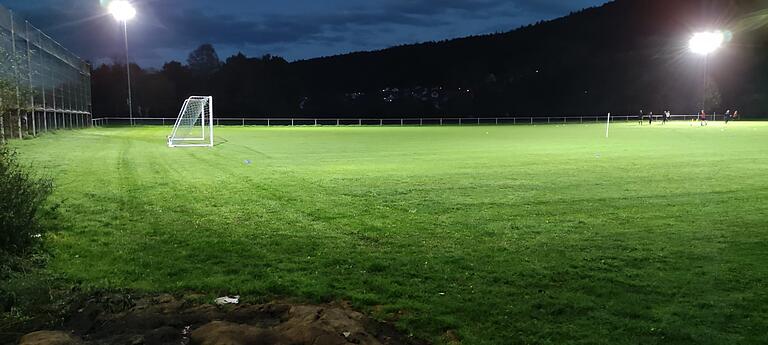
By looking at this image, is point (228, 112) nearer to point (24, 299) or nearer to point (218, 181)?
point (218, 181)

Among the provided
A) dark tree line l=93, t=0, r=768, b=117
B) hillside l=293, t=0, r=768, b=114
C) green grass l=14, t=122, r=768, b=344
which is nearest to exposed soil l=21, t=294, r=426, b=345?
green grass l=14, t=122, r=768, b=344

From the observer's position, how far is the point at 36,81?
3597cm

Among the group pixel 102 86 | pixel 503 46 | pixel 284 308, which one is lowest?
pixel 284 308

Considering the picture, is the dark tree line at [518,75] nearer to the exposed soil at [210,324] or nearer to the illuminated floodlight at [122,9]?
the illuminated floodlight at [122,9]

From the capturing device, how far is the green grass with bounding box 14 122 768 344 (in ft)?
16.3

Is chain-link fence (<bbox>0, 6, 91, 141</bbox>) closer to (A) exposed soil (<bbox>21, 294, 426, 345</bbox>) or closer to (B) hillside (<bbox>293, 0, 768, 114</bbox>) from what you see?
(A) exposed soil (<bbox>21, 294, 426, 345</bbox>)

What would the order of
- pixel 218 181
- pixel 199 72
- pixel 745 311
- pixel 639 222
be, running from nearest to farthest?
pixel 745 311 → pixel 639 222 → pixel 218 181 → pixel 199 72

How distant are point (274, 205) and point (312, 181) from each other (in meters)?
3.48

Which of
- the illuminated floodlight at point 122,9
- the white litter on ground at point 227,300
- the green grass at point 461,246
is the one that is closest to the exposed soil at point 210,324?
the white litter on ground at point 227,300

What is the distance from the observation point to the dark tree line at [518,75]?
4043 inches

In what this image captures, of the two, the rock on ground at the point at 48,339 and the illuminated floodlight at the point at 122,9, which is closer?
the rock on ground at the point at 48,339

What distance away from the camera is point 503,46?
16850 cm

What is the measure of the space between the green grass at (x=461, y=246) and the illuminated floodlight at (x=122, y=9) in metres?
36.9

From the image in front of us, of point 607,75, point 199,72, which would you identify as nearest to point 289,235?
point 199,72
